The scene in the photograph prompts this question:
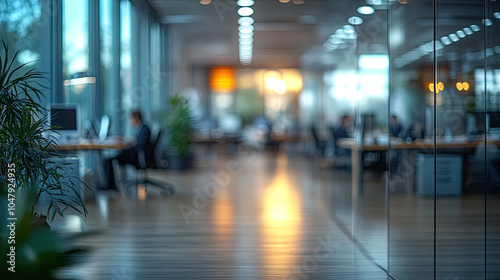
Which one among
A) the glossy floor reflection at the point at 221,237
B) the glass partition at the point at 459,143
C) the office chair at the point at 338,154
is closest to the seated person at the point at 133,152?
the glossy floor reflection at the point at 221,237

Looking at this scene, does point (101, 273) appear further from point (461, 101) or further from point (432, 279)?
point (461, 101)

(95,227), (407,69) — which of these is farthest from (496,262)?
(407,69)

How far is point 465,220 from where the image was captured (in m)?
5.74

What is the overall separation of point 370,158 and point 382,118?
113 inches

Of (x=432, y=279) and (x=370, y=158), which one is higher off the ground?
(x=370, y=158)

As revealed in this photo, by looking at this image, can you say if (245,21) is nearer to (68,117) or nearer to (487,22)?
(68,117)

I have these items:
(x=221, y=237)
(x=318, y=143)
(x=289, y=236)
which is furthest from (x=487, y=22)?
(x=318, y=143)

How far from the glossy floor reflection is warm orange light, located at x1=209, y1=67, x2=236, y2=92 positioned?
559 inches

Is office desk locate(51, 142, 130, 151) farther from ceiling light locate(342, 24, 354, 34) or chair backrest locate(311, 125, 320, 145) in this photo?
chair backrest locate(311, 125, 320, 145)

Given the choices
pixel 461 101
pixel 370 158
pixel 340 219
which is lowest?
pixel 340 219

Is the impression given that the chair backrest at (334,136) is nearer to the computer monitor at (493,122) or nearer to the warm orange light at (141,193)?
the warm orange light at (141,193)

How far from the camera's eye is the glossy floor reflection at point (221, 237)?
4637 mm

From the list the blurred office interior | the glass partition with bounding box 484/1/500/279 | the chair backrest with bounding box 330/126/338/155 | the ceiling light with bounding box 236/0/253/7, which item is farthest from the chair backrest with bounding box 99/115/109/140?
the glass partition with bounding box 484/1/500/279

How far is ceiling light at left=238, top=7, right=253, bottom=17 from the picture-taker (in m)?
12.2
